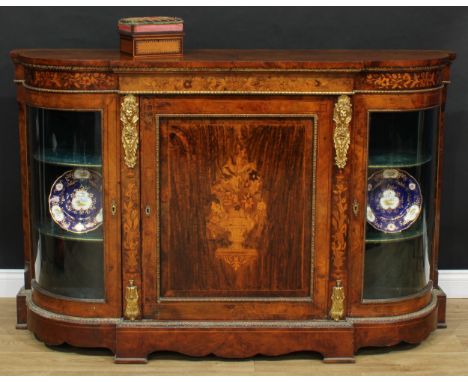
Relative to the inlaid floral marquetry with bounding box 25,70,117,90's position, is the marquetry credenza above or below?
below

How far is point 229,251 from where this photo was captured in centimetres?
406

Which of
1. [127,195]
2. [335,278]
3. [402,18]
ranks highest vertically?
[402,18]

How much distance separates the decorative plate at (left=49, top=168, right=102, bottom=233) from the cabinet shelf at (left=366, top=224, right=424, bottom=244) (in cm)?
109

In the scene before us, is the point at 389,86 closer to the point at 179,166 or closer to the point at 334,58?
the point at 334,58

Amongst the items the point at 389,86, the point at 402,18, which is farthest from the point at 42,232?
the point at 402,18

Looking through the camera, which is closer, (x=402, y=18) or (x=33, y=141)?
(x=33, y=141)

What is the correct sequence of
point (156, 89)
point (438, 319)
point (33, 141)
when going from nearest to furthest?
point (156, 89), point (33, 141), point (438, 319)

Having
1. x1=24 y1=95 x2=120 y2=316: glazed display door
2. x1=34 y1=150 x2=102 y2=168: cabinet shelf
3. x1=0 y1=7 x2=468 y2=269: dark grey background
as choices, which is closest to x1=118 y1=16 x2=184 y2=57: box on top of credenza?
x1=24 y1=95 x2=120 y2=316: glazed display door

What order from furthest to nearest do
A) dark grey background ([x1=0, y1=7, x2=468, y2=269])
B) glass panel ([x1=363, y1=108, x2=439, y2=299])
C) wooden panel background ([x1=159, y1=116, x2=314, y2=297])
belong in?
dark grey background ([x1=0, y1=7, x2=468, y2=269])
glass panel ([x1=363, y1=108, x2=439, y2=299])
wooden panel background ([x1=159, y1=116, x2=314, y2=297])

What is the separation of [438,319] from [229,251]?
3.44ft

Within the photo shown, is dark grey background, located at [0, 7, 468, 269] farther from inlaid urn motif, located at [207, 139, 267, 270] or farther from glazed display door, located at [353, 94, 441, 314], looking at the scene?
inlaid urn motif, located at [207, 139, 267, 270]

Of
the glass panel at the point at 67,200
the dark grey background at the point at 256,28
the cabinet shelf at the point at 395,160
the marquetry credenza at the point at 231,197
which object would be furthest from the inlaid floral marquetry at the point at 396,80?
the glass panel at the point at 67,200

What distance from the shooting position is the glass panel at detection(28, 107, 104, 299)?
4008 millimetres

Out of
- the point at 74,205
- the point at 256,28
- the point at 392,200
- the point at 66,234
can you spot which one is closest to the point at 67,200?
the point at 74,205
